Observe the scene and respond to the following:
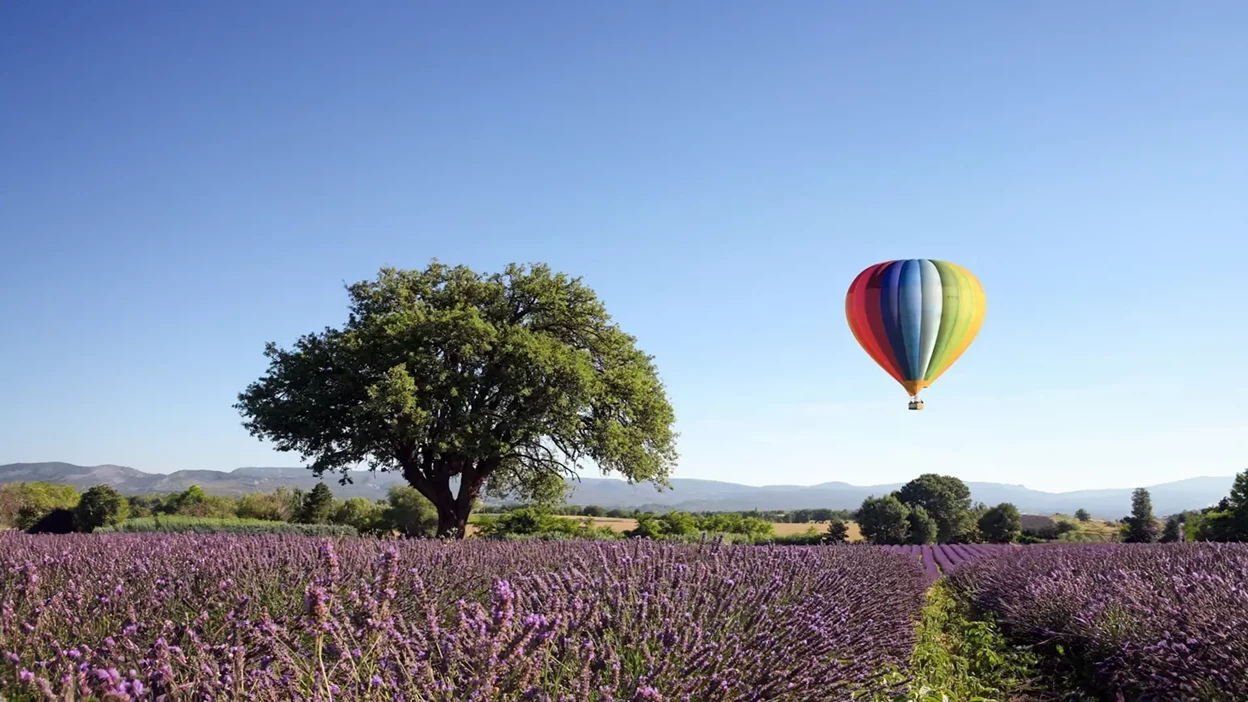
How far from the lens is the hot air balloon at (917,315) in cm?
1725

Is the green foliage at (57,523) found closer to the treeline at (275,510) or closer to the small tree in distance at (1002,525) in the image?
the treeline at (275,510)

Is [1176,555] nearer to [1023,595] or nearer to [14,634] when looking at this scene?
[1023,595]

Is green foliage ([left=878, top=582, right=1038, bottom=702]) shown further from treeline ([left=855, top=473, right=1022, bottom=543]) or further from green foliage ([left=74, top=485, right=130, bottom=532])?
green foliage ([left=74, top=485, right=130, bottom=532])

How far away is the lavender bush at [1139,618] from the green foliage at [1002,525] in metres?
25.8

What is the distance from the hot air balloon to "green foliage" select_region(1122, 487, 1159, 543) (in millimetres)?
13321

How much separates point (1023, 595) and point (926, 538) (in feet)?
83.1

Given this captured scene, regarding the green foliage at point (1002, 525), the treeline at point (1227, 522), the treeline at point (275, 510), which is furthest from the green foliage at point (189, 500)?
the treeline at point (1227, 522)

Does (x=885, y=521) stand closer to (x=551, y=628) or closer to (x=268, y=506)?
(x=268, y=506)

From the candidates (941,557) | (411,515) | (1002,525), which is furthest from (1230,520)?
(411,515)

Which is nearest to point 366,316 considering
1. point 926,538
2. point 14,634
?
point 14,634

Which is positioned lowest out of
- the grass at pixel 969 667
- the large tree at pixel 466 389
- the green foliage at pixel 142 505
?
the green foliage at pixel 142 505

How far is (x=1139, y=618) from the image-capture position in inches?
202

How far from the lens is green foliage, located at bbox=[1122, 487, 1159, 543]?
29062mm

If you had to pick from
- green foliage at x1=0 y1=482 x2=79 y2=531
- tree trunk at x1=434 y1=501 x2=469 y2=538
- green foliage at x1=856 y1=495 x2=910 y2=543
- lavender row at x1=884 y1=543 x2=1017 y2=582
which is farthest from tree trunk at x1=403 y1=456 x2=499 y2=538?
green foliage at x1=0 y1=482 x2=79 y2=531
